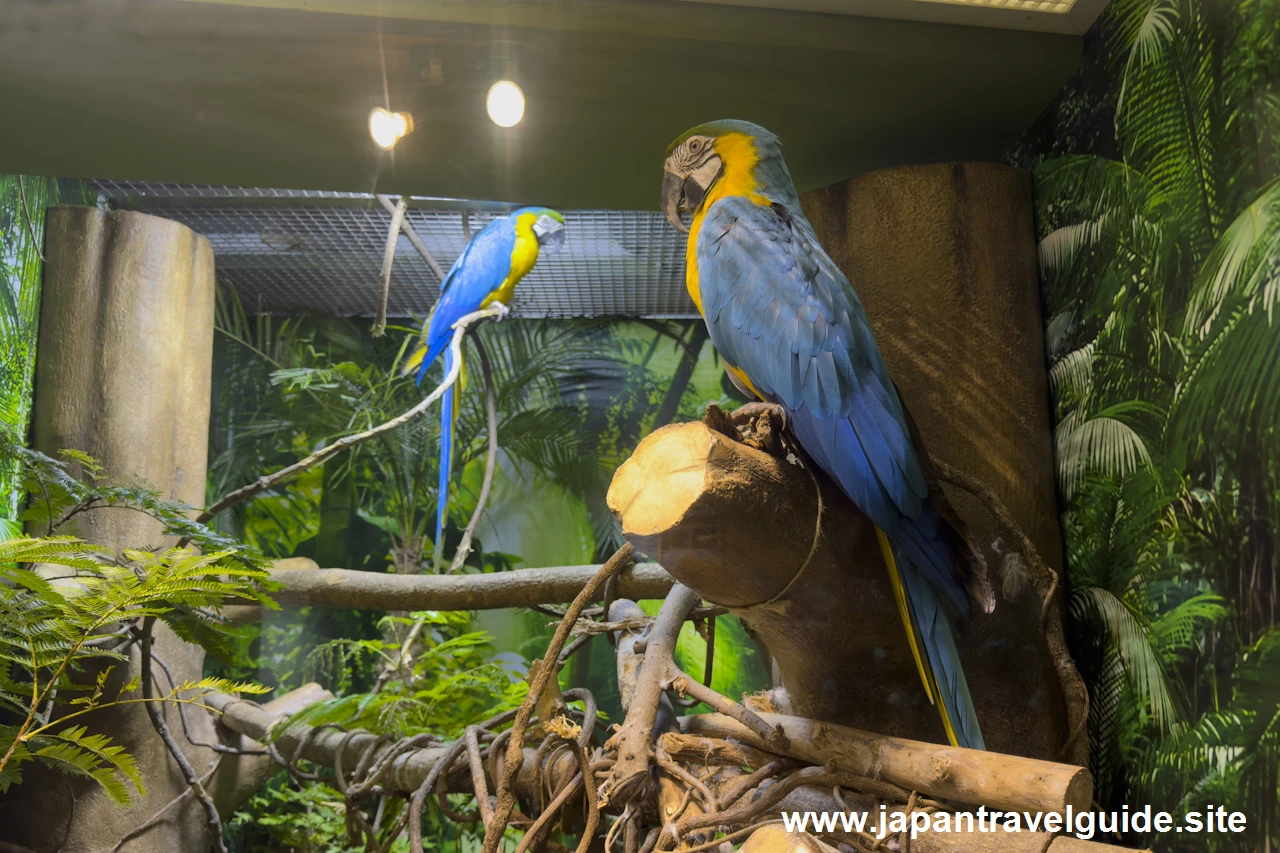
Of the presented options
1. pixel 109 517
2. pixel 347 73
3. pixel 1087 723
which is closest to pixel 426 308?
pixel 347 73

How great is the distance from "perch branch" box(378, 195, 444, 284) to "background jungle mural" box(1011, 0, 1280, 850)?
1.09m

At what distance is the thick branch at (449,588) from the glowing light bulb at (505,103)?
0.81 m

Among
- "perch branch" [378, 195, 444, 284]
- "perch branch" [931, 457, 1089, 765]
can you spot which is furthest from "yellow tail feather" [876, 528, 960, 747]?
"perch branch" [378, 195, 444, 284]

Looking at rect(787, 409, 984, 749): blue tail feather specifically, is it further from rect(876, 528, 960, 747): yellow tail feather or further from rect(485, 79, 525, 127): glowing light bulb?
rect(485, 79, 525, 127): glowing light bulb

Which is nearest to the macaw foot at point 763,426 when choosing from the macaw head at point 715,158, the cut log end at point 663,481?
the cut log end at point 663,481

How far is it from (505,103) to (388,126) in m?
0.22

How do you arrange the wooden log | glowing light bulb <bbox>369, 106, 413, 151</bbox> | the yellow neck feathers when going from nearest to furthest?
the wooden log
the yellow neck feathers
glowing light bulb <bbox>369, 106, 413, 151</bbox>

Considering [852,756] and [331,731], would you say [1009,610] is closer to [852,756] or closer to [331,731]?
[852,756]

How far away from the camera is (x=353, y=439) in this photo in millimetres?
1421

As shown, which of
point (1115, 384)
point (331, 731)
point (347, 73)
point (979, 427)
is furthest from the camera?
point (331, 731)

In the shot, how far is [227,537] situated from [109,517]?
297mm

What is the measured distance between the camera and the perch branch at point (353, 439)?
55.8 inches

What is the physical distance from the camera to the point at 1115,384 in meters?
1.03

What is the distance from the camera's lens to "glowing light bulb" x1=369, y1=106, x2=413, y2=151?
1320mm
